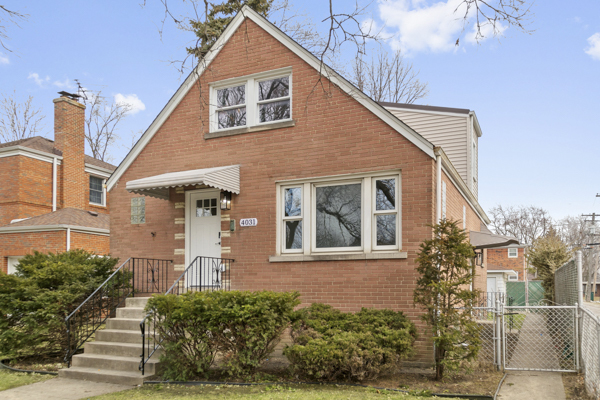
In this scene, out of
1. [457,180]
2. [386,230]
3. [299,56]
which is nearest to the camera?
[386,230]

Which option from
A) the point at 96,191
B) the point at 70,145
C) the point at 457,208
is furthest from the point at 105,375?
the point at 96,191

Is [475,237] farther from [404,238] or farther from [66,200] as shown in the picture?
[66,200]

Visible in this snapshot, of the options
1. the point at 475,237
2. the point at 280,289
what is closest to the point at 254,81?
the point at 280,289

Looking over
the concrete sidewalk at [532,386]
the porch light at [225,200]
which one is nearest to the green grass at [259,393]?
the concrete sidewalk at [532,386]

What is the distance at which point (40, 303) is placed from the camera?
9.31 m

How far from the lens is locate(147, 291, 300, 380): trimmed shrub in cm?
777

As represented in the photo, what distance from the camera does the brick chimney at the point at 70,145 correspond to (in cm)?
2258

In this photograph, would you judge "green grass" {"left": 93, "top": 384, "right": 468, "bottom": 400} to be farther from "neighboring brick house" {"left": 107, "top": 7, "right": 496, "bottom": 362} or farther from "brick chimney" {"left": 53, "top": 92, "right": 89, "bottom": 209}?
"brick chimney" {"left": 53, "top": 92, "right": 89, "bottom": 209}

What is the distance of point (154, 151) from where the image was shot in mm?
12305

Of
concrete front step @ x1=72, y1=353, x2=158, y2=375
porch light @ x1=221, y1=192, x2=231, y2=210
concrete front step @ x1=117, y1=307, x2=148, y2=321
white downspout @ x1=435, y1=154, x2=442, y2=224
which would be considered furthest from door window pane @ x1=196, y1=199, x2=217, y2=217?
white downspout @ x1=435, y1=154, x2=442, y2=224

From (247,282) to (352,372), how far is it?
3.87 metres

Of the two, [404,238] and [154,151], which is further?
[154,151]

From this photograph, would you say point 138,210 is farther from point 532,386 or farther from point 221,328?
point 532,386

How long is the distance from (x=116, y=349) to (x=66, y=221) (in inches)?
444
